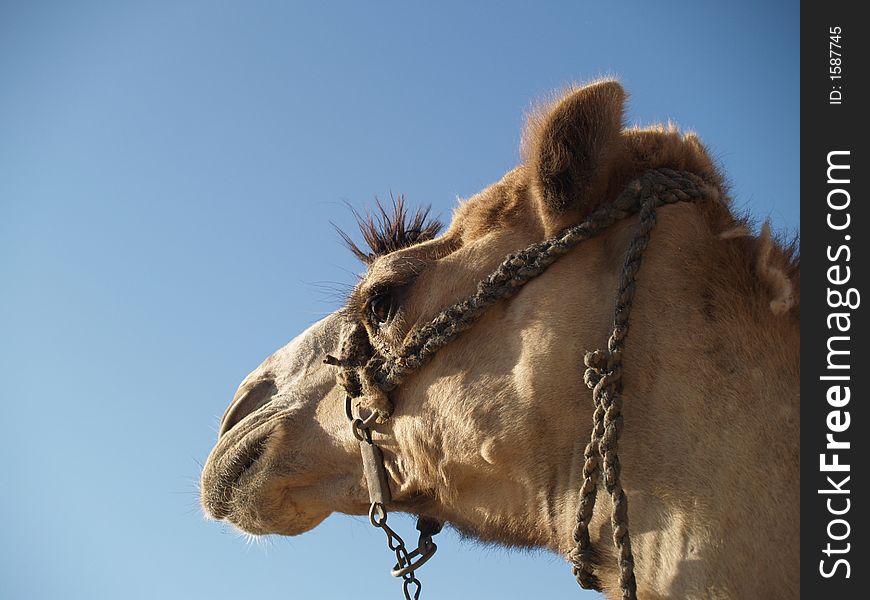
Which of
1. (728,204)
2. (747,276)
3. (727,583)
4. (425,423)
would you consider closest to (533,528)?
(425,423)

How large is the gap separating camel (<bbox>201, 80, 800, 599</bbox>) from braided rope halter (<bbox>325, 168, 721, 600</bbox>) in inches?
1.7

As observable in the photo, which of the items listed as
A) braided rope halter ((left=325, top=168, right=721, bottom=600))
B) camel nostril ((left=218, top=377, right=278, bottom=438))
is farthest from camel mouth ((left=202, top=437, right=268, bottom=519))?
braided rope halter ((left=325, top=168, right=721, bottom=600))

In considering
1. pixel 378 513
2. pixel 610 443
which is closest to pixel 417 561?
pixel 378 513

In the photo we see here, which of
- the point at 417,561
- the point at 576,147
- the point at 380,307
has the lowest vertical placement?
the point at 417,561

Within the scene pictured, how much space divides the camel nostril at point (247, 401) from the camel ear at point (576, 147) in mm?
1637

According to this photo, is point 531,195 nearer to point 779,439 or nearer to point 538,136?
point 538,136

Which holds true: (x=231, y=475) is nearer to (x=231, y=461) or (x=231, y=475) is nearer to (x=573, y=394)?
(x=231, y=461)

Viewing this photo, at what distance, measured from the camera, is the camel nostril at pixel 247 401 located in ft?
14.0

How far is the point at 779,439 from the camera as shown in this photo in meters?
2.80

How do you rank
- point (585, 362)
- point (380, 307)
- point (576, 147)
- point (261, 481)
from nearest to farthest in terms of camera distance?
point (585, 362)
point (576, 147)
point (380, 307)
point (261, 481)

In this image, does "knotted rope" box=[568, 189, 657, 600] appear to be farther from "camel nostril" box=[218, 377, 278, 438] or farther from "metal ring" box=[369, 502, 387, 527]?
"camel nostril" box=[218, 377, 278, 438]

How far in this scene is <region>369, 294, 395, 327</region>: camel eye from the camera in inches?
150

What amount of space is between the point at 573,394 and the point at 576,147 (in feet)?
3.06

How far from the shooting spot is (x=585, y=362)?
3.03 metres
